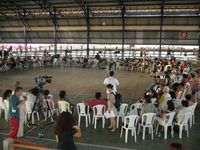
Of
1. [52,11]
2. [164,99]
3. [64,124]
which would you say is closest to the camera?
[64,124]

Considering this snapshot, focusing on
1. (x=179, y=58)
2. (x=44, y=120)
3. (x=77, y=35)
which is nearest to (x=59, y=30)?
(x=77, y=35)

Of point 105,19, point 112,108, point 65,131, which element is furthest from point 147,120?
point 105,19

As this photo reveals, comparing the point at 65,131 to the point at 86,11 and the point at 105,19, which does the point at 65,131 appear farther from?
the point at 105,19

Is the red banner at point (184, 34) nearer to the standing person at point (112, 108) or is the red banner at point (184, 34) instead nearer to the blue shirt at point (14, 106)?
the standing person at point (112, 108)

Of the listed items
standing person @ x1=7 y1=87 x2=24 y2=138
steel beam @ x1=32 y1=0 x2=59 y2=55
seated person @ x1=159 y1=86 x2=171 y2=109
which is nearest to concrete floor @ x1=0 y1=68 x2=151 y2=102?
seated person @ x1=159 y1=86 x2=171 y2=109

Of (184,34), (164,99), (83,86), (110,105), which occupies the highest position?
(184,34)

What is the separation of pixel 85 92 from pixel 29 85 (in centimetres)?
379

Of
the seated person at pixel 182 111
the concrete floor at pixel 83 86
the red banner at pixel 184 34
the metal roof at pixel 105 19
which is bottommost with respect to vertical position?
the concrete floor at pixel 83 86

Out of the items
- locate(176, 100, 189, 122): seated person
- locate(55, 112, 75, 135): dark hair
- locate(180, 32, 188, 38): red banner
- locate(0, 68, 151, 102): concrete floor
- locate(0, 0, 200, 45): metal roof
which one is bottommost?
locate(0, 68, 151, 102): concrete floor

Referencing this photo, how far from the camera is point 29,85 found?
16328 mm

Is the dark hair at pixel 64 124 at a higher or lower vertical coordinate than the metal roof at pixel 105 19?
lower

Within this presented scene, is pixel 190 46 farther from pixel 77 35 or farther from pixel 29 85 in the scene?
pixel 29 85

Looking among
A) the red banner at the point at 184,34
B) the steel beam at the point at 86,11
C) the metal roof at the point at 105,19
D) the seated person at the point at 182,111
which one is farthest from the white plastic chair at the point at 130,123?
the red banner at the point at 184,34

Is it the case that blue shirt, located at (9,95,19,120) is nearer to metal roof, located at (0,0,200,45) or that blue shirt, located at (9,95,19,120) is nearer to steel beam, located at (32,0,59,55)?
metal roof, located at (0,0,200,45)
